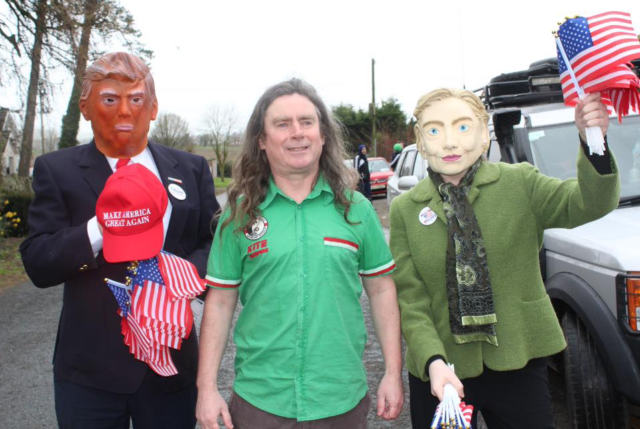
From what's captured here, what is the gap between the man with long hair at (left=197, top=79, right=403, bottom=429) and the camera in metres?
2.06

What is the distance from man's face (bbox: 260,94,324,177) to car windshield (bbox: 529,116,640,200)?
2.24 metres

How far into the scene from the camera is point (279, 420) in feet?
6.72

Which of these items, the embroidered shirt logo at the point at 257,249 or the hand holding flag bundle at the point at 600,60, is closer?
the hand holding flag bundle at the point at 600,60

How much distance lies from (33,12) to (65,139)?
19.9 ft

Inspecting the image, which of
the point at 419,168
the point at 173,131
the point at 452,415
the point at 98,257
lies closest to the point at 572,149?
the point at 452,415

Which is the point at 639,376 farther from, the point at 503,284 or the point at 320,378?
the point at 320,378

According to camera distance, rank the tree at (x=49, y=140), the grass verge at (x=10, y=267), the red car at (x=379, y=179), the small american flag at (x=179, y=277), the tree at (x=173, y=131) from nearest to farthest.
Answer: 1. the small american flag at (x=179, y=277)
2. the grass verge at (x=10, y=267)
3. the tree at (x=49, y=140)
4. the red car at (x=379, y=179)
5. the tree at (x=173, y=131)

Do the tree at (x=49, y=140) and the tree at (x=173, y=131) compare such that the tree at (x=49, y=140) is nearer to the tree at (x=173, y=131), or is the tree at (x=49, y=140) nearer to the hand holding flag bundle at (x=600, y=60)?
the tree at (x=173, y=131)

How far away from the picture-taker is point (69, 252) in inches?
78.5

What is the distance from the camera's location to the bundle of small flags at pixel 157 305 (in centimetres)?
207

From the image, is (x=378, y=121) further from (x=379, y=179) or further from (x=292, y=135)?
(x=292, y=135)

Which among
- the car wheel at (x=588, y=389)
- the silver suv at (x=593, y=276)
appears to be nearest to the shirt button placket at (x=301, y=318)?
the silver suv at (x=593, y=276)

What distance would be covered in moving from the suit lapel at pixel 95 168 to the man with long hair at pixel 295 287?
0.47 m

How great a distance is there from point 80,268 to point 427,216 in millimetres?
1310
